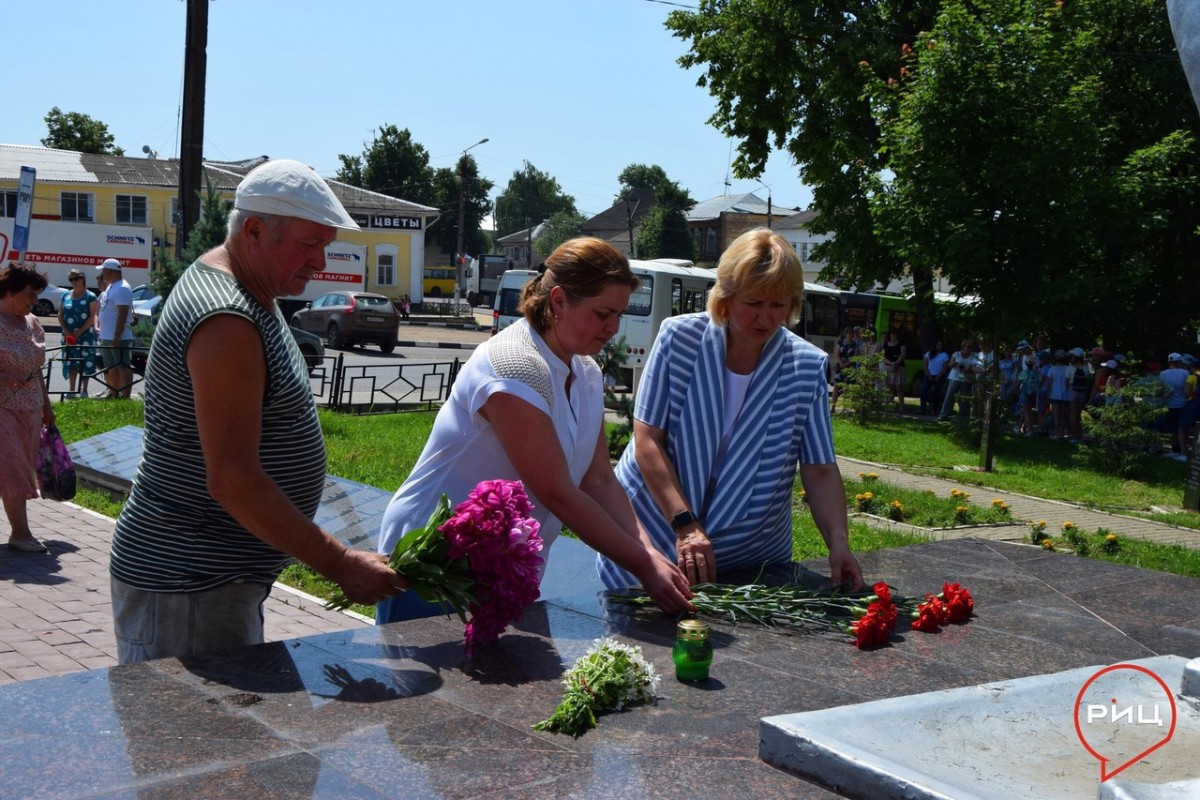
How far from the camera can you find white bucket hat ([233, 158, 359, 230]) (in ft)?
8.04

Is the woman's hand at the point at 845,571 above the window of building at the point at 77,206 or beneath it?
beneath

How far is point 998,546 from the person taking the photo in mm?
4422

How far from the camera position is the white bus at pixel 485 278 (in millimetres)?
69625

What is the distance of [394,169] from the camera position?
84.9 meters

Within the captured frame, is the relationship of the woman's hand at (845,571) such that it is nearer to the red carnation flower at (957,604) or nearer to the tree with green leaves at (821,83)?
the red carnation flower at (957,604)

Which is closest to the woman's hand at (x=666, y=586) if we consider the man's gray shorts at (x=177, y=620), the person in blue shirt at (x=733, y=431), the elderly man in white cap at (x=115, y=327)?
the person in blue shirt at (x=733, y=431)

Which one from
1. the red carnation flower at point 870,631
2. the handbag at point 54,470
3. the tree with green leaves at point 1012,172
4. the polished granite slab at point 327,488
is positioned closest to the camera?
the red carnation flower at point 870,631

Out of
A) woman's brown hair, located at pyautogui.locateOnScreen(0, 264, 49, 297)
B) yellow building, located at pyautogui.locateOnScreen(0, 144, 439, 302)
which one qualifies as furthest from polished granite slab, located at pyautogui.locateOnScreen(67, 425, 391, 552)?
yellow building, located at pyautogui.locateOnScreen(0, 144, 439, 302)

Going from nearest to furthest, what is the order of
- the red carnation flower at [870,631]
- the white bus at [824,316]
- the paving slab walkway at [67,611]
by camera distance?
1. the red carnation flower at [870,631]
2. the paving slab walkway at [67,611]
3. the white bus at [824,316]

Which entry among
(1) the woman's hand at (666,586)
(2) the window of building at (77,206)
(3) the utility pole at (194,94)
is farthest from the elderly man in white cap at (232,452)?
(2) the window of building at (77,206)

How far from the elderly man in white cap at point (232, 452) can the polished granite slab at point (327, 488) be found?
7.36 feet

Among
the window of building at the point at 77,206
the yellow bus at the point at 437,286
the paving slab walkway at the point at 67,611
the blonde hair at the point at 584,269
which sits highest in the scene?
the window of building at the point at 77,206

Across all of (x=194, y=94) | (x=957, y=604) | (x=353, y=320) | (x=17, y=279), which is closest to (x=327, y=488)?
(x=17, y=279)

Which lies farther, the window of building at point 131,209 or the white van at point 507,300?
the window of building at point 131,209
